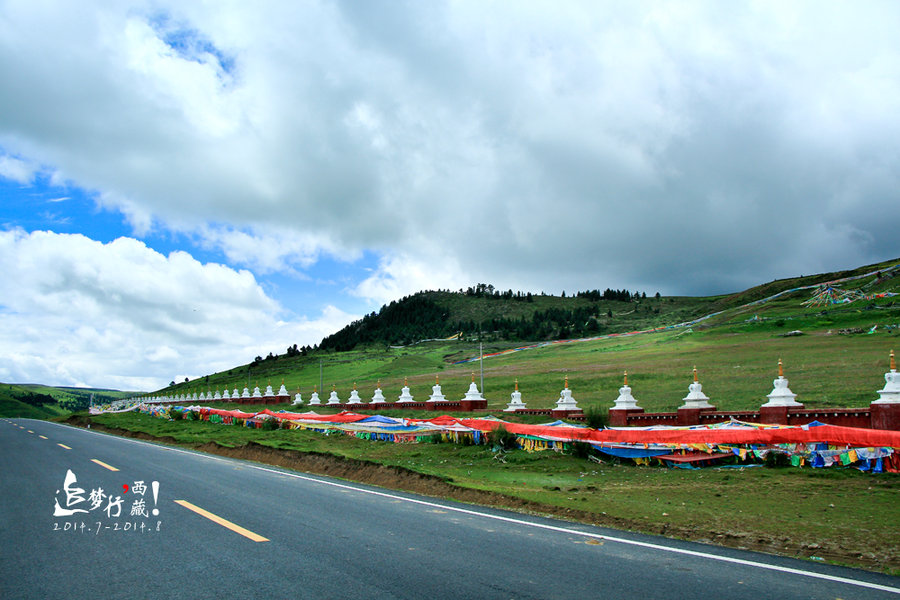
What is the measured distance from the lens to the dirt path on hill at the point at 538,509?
6.80 metres

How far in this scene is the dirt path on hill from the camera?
268 inches

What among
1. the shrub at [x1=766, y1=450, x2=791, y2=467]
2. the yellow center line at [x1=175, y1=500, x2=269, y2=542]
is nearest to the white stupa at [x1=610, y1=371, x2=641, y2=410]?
the shrub at [x1=766, y1=450, x2=791, y2=467]

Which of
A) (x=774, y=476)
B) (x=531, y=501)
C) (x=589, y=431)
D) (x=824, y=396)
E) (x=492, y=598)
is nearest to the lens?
(x=492, y=598)

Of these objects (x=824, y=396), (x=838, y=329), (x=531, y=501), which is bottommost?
(x=531, y=501)

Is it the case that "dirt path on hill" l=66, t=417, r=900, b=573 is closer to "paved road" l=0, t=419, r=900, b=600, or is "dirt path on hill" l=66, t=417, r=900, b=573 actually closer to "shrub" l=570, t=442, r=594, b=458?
"paved road" l=0, t=419, r=900, b=600

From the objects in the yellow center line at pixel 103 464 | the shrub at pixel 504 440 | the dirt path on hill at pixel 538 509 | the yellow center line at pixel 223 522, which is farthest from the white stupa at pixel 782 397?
the yellow center line at pixel 103 464

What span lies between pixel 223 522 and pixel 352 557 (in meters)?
2.74

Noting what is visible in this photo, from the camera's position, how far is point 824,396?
21422 millimetres

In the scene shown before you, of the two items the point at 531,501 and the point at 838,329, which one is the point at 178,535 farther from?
the point at 838,329

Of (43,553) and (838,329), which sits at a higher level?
(838,329)

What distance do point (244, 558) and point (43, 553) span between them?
242 centimetres

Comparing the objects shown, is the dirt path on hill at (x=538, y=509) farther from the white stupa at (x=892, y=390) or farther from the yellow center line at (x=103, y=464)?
the white stupa at (x=892, y=390)

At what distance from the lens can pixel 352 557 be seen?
631 centimetres

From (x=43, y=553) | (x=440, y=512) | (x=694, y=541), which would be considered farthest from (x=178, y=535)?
(x=694, y=541)
